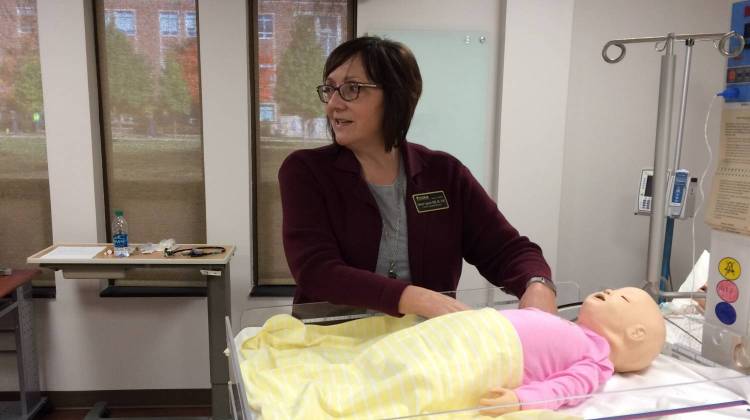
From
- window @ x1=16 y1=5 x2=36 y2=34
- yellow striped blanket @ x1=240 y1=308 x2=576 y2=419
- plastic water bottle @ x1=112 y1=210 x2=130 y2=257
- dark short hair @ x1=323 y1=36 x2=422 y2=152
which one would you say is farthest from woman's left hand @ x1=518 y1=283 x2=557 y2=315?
window @ x1=16 y1=5 x2=36 y2=34

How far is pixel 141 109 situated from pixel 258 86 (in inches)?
27.9

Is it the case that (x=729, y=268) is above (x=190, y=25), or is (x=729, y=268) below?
below

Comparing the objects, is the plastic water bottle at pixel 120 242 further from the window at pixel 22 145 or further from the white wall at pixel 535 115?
the white wall at pixel 535 115

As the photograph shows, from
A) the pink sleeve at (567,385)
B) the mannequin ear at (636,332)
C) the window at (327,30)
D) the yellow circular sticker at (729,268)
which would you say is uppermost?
the window at (327,30)

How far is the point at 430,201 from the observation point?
152 cm

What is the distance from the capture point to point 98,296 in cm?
313

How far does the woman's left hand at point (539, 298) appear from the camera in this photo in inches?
51.4

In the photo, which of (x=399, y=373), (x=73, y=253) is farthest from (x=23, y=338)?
(x=399, y=373)

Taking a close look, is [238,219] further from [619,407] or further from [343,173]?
[619,407]

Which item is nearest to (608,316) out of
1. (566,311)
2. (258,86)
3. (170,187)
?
(566,311)

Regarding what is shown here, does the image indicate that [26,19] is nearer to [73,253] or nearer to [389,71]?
[73,253]

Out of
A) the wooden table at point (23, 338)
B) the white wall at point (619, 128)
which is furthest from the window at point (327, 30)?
the wooden table at point (23, 338)

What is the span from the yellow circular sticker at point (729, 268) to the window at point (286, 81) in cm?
246

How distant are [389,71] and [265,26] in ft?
6.58
